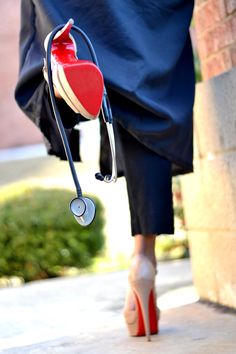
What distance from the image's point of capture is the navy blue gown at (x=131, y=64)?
7.82 ft

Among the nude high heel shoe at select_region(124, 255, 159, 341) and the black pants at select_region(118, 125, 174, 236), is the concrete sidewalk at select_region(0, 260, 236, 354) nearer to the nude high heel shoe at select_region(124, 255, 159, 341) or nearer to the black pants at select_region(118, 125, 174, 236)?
the nude high heel shoe at select_region(124, 255, 159, 341)

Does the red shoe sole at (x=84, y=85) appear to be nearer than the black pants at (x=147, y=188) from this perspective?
Yes

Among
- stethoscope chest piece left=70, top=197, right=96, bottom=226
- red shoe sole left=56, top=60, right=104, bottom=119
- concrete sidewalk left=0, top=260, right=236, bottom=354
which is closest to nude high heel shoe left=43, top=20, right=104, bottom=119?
red shoe sole left=56, top=60, right=104, bottom=119

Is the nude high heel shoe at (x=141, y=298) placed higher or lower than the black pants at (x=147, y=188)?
lower

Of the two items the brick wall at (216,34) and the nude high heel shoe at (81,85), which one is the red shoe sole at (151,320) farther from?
the brick wall at (216,34)

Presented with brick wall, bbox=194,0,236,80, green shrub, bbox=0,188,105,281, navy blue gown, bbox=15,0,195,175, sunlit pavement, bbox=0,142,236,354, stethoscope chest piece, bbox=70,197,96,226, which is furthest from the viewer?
green shrub, bbox=0,188,105,281

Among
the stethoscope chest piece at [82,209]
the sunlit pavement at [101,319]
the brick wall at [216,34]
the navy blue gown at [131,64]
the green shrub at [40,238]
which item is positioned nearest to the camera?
the stethoscope chest piece at [82,209]

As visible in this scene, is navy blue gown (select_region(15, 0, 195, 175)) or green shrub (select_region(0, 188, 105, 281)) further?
green shrub (select_region(0, 188, 105, 281))

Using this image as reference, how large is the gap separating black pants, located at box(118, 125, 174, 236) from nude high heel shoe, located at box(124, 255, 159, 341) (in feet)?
0.34

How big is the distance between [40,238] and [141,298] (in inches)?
163

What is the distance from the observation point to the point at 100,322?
3178 millimetres

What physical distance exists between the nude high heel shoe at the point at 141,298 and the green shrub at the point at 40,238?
3.97m

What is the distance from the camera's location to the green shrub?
652cm

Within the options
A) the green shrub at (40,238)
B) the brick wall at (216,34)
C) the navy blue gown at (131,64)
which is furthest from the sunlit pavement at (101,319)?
the green shrub at (40,238)
